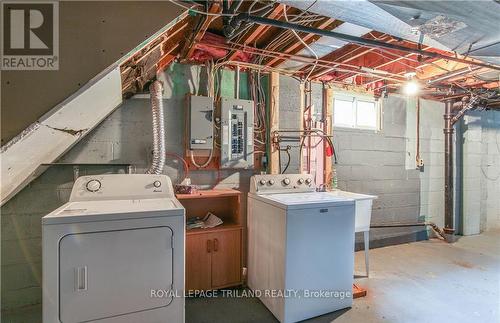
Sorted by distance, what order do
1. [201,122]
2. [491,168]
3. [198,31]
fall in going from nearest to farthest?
[198,31] → [201,122] → [491,168]

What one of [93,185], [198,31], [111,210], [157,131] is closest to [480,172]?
[198,31]

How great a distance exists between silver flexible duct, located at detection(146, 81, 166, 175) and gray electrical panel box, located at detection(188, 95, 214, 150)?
0.28m

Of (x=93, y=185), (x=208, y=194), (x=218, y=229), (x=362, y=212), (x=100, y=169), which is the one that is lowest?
(x=218, y=229)

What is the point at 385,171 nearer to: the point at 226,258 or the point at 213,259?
the point at 226,258

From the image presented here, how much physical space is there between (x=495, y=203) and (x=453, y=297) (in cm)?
364

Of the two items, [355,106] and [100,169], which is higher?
[355,106]

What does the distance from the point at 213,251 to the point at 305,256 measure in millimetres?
868

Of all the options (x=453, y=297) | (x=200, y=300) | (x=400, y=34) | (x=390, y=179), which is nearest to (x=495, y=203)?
(x=390, y=179)

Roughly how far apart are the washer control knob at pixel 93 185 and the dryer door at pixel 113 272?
2.03 feet

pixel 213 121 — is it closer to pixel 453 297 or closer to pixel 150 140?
pixel 150 140

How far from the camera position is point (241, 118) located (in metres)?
2.70

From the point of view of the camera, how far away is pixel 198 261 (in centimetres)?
235

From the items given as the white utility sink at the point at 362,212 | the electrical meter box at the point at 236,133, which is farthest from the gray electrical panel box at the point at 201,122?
the white utility sink at the point at 362,212

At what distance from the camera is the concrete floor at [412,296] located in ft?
6.86
